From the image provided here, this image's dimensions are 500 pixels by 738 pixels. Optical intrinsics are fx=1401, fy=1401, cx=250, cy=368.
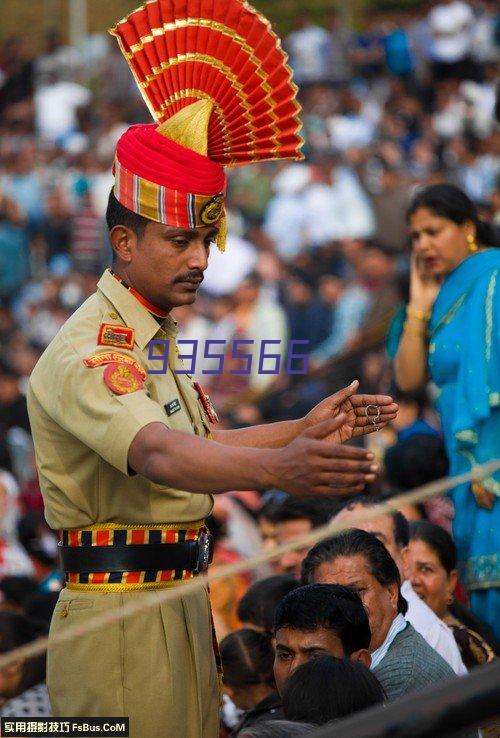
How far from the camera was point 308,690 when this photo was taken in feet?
11.3

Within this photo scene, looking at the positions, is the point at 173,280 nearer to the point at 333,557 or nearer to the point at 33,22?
the point at 333,557

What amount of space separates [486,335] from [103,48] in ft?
45.6

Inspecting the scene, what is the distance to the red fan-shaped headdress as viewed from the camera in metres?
3.58

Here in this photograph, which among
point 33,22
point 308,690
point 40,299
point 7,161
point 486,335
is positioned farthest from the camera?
point 33,22

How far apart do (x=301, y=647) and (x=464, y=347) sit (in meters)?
1.68

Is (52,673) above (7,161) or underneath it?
underneath

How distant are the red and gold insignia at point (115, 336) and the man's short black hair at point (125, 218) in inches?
10.0

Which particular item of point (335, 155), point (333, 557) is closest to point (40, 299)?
point (335, 155)

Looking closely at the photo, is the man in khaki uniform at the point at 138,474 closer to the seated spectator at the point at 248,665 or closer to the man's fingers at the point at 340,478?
the man's fingers at the point at 340,478

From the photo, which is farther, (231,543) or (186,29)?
(231,543)

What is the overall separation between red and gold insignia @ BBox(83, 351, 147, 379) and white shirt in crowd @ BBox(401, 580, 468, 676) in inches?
65.2

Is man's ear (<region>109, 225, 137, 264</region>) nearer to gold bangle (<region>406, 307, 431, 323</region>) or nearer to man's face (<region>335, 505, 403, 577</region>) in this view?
man's face (<region>335, 505, 403, 577</region>)

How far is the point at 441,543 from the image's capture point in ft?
17.2

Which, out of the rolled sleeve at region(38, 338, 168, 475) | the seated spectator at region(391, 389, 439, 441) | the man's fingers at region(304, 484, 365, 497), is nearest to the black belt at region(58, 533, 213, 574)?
the rolled sleeve at region(38, 338, 168, 475)
